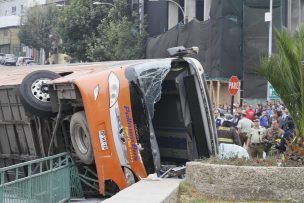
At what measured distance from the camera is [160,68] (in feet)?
32.6

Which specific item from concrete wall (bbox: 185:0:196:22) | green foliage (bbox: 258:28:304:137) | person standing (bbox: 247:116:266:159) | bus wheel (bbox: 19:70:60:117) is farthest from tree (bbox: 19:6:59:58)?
green foliage (bbox: 258:28:304:137)

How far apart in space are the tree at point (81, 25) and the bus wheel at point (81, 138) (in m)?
33.1

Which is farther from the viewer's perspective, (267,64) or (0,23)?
(0,23)

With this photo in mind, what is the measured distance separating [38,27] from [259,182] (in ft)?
207

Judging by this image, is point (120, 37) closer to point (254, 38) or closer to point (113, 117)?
point (254, 38)

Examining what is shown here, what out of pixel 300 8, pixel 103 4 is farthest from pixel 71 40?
pixel 300 8

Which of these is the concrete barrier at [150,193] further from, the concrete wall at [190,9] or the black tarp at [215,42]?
the concrete wall at [190,9]

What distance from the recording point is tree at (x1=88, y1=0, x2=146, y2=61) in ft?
127

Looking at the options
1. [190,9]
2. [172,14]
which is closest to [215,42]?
[190,9]

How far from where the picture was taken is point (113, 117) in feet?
30.6

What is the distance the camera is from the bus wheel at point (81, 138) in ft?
31.3

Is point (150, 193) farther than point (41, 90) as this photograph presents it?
No

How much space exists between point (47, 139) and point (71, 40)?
34437 millimetres

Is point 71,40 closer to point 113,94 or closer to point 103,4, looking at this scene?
point 103,4
